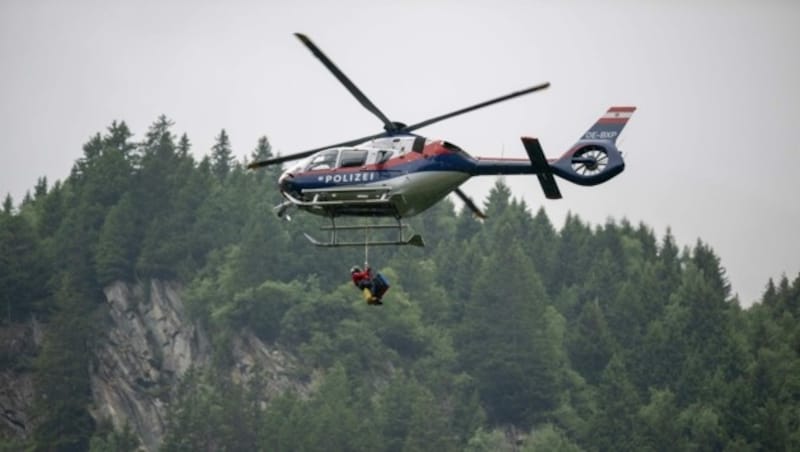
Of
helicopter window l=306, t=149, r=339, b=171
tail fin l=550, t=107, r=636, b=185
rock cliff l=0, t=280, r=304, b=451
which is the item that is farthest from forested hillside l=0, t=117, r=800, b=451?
tail fin l=550, t=107, r=636, b=185

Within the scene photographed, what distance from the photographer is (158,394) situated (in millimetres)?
137500

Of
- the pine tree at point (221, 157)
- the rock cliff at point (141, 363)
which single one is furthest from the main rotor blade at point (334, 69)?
the pine tree at point (221, 157)

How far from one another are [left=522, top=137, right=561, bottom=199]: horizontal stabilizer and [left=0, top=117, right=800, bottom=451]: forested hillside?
6862 cm

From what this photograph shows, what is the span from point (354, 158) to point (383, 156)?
943 millimetres

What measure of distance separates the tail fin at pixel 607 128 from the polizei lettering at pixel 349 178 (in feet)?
21.8

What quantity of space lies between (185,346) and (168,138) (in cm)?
3344

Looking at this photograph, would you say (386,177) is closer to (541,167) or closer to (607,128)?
(541,167)

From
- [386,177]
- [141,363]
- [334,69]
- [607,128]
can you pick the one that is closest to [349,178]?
[386,177]

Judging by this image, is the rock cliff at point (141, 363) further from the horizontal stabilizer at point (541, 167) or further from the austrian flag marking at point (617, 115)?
the austrian flag marking at point (617, 115)

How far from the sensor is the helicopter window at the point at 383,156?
55.1 metres

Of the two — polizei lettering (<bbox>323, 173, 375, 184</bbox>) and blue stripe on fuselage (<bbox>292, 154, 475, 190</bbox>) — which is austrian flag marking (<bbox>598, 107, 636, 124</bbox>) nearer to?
blue stripe on fuselage (<bbox>292, 154, 475, 190</bbox>)

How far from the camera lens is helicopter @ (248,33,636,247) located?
5409 centimetres

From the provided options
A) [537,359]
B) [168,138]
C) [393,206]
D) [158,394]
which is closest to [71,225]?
[168,138]

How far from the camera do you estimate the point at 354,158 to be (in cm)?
5547
